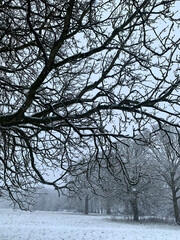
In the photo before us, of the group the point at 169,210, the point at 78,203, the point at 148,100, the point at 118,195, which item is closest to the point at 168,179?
the point at 118,195

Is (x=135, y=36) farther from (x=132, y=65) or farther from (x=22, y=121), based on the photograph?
(x=22, y=121)

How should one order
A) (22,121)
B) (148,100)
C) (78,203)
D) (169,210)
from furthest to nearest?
(78,203) → (169,210) → (22,121) → (148,100)

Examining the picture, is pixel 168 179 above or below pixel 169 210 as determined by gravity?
above

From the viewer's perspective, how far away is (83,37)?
4379mm

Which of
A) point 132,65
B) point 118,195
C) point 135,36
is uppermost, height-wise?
point 135,36

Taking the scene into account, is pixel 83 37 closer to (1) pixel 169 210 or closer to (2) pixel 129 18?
(2) pixel 129 18

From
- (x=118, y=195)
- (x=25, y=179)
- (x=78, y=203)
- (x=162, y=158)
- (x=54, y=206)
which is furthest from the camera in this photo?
(x=54, y=206)

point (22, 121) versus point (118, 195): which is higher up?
point (22, 121)

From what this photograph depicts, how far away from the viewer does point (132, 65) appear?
433cm

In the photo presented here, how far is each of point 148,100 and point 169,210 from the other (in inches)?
962

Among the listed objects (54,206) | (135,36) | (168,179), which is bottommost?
(54,206)

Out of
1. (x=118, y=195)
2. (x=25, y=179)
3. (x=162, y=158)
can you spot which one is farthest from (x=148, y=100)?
(x=118, y=195)

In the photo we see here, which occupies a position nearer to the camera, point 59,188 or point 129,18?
point 129,18

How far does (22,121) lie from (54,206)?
65875mm
